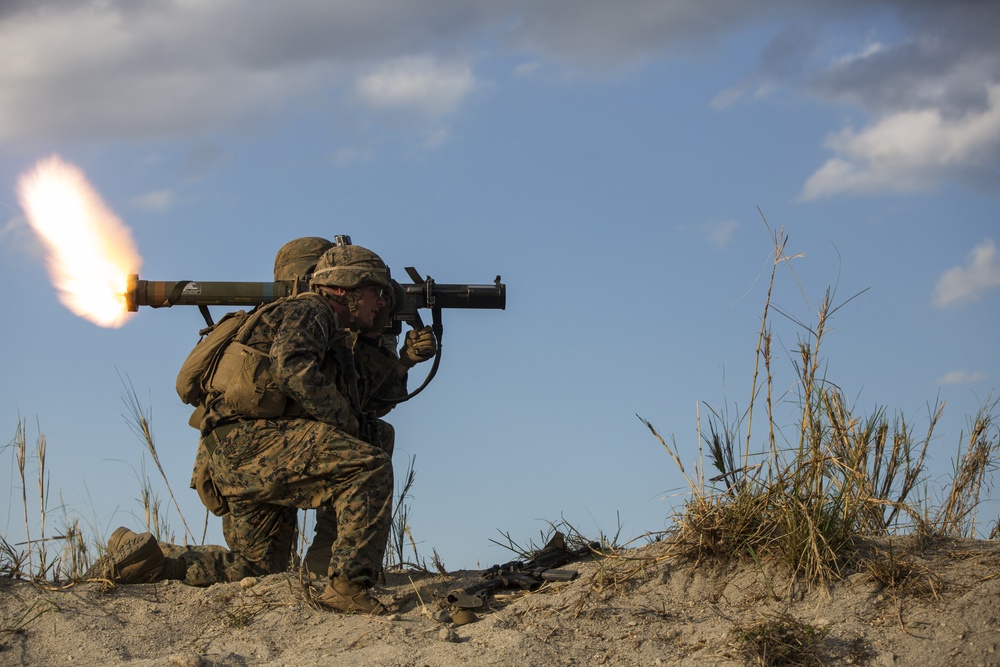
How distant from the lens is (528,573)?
5.84 m

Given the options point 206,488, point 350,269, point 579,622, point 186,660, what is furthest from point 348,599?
point 350,269

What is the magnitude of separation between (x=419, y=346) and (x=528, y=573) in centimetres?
169

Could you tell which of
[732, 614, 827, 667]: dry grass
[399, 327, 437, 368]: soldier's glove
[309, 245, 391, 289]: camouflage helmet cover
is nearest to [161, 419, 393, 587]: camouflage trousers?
[309, 245, 391, 289]: camouflage helmet cover

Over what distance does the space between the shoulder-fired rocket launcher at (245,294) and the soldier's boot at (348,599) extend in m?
1.98

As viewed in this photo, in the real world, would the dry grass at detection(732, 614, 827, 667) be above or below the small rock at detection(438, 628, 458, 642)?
below

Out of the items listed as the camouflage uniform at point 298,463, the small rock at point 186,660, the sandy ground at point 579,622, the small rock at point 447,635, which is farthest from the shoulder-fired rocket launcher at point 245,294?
the small rock at point 186,660

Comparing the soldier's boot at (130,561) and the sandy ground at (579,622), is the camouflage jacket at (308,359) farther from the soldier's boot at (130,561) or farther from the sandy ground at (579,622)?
the sandy ground at (579,622)

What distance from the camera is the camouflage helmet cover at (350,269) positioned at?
612cm

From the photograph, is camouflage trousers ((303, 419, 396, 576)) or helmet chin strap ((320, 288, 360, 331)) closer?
helmet chin strap ((320, 288, 360, 331))

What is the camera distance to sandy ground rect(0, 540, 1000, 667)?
4.63 meters

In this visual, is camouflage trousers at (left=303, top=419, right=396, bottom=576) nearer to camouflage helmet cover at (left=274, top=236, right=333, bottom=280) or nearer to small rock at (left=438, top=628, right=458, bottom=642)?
camouflage helmet cover at (left=274, top=236, right=333, bottom=280)

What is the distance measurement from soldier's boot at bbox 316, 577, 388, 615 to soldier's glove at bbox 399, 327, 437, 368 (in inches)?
69.7

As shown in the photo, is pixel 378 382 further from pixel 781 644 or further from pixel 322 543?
pixel 781 644

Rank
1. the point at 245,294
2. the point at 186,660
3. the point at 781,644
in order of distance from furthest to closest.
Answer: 1. the point at 245,294
2. the point at 186,660
3. the point at 781,644
